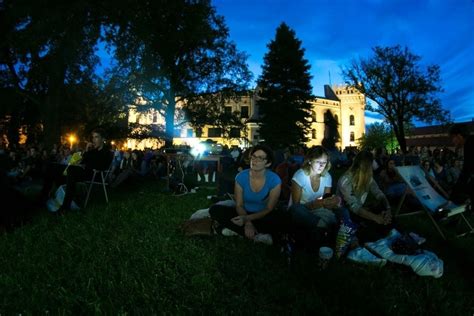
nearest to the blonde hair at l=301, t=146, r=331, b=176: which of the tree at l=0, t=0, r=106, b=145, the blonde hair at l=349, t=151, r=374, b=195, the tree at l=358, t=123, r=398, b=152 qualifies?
the blonde hair at l=349, t=151, r=374, b=195

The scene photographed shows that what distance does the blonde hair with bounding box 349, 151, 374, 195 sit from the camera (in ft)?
14.4

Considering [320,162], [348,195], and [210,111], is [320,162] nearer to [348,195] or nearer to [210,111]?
[348,195]

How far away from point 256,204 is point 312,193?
0.75m

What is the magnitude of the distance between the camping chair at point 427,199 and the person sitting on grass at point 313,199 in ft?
5.38

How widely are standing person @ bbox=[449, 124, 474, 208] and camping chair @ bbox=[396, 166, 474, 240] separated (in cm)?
24

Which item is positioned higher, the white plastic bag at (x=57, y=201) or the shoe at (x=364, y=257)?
the white plastic bag at (x=57, y=201)

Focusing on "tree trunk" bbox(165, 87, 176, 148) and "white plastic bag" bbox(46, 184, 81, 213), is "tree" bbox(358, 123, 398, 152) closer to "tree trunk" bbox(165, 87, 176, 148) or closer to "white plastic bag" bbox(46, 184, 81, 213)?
"tree trunk" bbox(165, 87, 176, 148)

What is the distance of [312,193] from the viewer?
4.29m

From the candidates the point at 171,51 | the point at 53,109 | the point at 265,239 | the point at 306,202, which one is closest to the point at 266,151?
the point at 306,202

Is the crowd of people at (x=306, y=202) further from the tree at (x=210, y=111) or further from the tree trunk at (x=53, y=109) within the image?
the tree at (x=210, y=111)

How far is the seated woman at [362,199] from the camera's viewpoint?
13.6 ft

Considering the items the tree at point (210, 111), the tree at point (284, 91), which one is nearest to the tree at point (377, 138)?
the tree at point (284, 91)

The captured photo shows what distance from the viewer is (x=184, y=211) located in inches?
243

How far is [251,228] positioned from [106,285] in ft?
5.75
